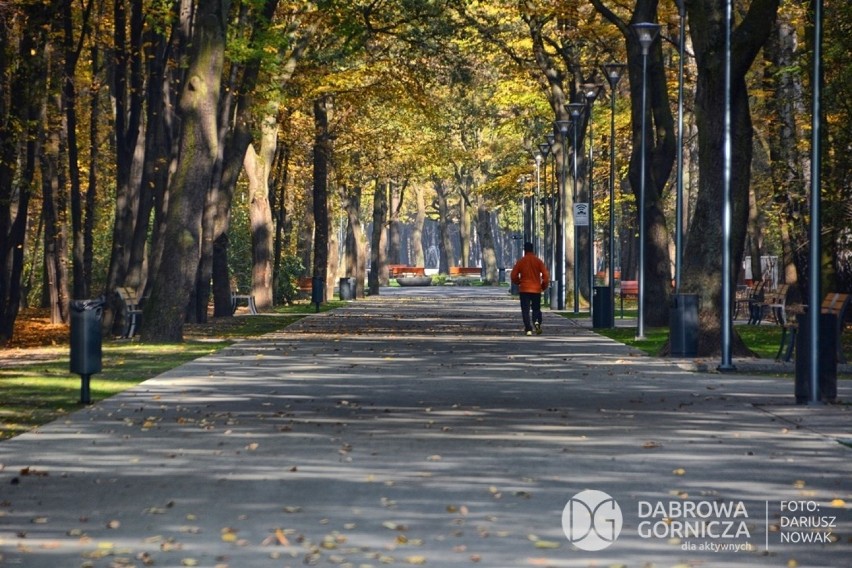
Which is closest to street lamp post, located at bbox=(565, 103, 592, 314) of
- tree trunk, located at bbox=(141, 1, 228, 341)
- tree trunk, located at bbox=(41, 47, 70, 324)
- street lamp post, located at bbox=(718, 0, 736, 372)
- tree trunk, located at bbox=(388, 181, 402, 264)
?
A: tree trunk, located at bbox=(41, 47, 70, 324)

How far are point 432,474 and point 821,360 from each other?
698 cm

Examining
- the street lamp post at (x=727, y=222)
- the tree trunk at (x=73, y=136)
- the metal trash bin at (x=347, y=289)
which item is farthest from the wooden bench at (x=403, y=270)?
the street lamp post at (x=727, y=222)

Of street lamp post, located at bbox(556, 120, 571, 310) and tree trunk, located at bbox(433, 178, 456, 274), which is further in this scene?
tree trunk, located at bbox(433, 178, 456, 274)

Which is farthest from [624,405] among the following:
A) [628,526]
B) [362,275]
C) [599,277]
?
[599,277]

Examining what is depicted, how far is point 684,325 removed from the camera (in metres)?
25.8

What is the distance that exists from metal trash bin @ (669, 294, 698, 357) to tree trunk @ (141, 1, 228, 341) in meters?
9.08

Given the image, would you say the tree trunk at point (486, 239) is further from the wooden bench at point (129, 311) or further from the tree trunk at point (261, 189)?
the wooden bench at point (129, 311)

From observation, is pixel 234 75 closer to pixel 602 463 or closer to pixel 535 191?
pixel 602 463

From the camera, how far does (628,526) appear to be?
31.1ft

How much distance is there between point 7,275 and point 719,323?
13.5m

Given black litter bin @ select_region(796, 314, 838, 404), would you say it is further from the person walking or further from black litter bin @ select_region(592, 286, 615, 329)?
black litter bin @ select_region(592, 286, 615, 329)

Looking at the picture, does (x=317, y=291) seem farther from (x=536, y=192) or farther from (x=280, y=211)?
(x=536, y=192)

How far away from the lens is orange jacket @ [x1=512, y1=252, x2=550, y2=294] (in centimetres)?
3472

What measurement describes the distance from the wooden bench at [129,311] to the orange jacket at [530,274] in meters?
7.42
